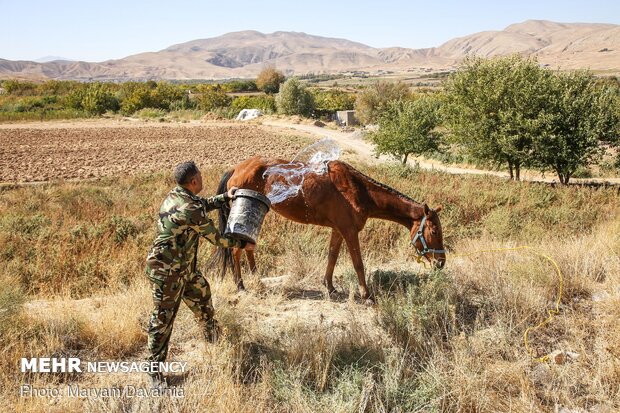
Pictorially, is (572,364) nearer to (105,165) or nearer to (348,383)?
(348,383)

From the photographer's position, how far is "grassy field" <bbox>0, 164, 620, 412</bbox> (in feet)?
12.3

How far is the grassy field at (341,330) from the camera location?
3.74m

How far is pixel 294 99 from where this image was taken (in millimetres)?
57031

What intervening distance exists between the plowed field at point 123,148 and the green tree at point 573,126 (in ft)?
53.5

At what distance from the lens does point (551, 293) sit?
5.54m

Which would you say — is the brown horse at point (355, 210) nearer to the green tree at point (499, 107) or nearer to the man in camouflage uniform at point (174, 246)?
the man in camouflage uniform at point (174, 246)

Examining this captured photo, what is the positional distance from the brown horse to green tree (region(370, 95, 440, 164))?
18220 millimetres

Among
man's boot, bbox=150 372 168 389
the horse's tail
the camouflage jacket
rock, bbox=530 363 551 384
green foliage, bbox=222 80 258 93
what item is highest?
green foliage, bbox=222 80 258 93

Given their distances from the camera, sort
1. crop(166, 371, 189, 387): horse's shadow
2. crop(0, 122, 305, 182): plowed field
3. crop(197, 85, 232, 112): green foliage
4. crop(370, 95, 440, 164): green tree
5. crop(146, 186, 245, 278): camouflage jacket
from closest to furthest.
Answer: crop(146, 186, 245, 278): camouflage jacket
crop(166, 371, 189, 387): horse's shadow
crop(370, 95, 440, 164): green tree
crop(0, 122, 305, 182): plowed field
crop(197, 85, 232, 112): green foliage

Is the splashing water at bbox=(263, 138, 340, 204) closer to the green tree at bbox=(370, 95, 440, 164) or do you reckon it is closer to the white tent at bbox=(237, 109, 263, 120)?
the green tree at bbox=(370, 95, 440, 164)

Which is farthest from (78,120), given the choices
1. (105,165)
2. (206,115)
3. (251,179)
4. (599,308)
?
(599,308)

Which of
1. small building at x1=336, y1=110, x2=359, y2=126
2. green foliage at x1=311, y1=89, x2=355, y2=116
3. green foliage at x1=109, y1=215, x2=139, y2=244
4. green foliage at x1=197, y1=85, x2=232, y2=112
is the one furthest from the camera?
green foliage at x1=197, y1=85, x2=232, y2=112

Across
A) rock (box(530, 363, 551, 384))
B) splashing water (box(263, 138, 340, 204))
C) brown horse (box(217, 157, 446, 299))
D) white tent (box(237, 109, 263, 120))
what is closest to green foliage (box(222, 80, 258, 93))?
white tent (box(237, 109, 263, 120))

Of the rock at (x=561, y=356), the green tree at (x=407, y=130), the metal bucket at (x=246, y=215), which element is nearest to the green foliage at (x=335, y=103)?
the green tree at (x=407, y=130)
